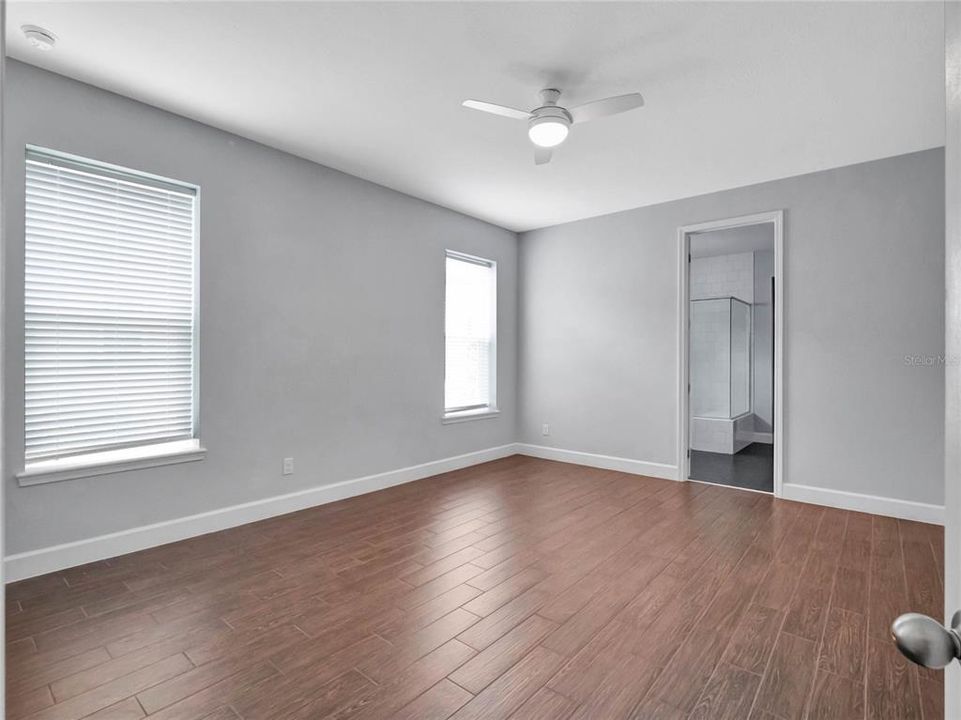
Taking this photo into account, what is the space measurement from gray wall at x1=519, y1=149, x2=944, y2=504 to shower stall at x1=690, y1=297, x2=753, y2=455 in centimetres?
181

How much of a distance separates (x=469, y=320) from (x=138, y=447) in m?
3.39

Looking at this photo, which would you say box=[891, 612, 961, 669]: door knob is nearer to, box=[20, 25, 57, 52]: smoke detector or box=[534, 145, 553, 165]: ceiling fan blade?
box=[534, 145, 553, 165]: ceiling fan blade

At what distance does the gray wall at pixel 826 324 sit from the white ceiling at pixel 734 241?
1.19m

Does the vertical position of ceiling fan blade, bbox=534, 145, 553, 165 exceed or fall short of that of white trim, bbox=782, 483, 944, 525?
it exceeds it

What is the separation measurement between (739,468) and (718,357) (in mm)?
1834

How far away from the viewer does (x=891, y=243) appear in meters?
3.87

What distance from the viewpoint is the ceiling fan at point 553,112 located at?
2658mm

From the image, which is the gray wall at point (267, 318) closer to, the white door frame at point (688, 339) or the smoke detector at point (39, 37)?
the smoke detector at point (39, 37)

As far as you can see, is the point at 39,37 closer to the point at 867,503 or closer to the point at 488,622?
the point at 488,622

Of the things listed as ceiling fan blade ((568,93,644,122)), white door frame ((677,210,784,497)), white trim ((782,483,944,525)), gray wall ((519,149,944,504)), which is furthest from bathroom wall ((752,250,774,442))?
ceiling fan blade ((568,93,644,122))

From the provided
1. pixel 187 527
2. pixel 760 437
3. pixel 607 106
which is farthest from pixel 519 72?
pixel 760 437

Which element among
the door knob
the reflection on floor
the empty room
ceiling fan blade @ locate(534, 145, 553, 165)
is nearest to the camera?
the door knob

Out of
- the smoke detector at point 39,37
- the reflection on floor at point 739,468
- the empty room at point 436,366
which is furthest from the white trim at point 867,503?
the smoke detector at point 39,37

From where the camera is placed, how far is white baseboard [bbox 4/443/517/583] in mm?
2771
